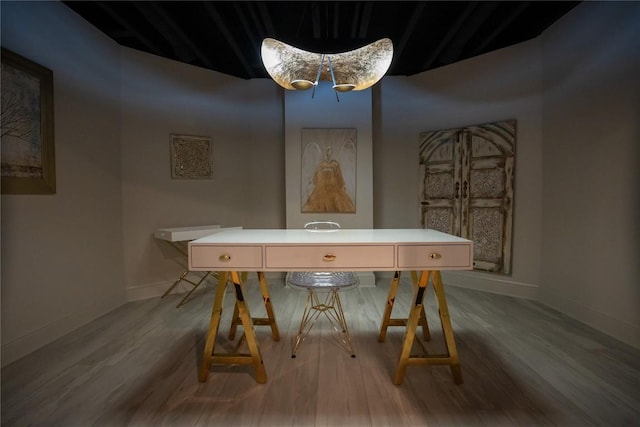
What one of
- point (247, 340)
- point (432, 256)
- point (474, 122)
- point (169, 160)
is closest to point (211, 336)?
point (247, 340)

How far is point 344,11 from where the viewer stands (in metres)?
2.55

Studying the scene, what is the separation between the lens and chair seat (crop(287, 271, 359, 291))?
192cm

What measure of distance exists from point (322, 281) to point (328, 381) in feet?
2.04

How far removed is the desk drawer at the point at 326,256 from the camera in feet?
4.74

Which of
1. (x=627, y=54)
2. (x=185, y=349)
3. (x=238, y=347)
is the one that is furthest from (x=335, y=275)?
(x=627, y=54)

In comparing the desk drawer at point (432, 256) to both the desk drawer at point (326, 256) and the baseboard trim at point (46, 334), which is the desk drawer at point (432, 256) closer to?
the desk drawer at point (326, 256)

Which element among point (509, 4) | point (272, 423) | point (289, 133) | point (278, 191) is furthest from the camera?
point (278, 191)

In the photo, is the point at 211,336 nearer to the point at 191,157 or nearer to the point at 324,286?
the point at 324,286

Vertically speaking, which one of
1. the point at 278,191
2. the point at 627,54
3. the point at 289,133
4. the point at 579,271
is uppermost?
the point at 627,54

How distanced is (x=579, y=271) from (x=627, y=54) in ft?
5.86

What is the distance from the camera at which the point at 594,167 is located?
236 cm

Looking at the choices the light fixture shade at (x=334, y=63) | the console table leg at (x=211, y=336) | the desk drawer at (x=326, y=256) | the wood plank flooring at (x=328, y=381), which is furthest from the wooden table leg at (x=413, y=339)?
the light fixture shade at (x=334, y=63)

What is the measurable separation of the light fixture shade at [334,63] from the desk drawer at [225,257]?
1316 mm

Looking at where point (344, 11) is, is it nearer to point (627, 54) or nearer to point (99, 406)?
point (627, 54)
